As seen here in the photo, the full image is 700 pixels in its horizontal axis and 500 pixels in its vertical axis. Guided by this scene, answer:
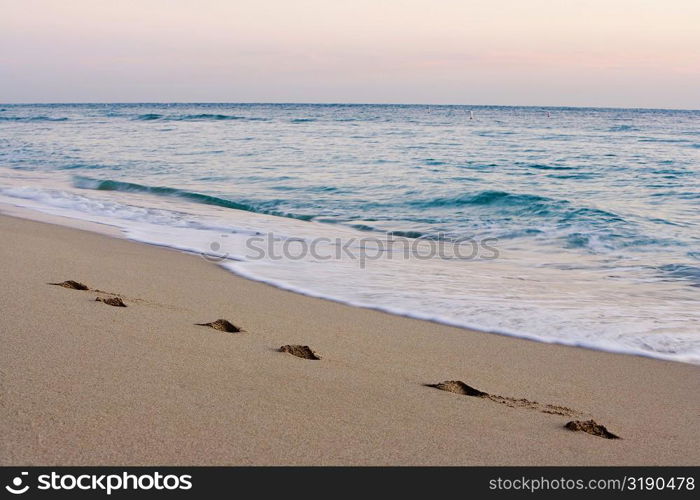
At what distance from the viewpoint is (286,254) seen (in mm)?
7414

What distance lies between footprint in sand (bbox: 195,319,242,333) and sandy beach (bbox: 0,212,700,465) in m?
0.09

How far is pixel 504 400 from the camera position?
317cm

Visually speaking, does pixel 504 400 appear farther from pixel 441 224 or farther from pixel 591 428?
pixel 441 224

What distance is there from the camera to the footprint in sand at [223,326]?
3909 millimetres

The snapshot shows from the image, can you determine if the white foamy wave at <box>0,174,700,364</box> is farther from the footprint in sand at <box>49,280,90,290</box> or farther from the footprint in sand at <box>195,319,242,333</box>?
the footprint in sand at <box>49,280,90,290</box>

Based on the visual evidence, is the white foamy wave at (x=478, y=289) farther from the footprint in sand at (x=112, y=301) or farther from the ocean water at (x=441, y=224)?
the footprint in sand at (x=112, y=301)

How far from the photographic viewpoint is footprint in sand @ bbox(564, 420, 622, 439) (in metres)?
2.82

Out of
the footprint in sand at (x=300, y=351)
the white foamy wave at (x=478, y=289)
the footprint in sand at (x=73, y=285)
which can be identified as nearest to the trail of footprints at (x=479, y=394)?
the footprint in sand at (x=300, y=351)

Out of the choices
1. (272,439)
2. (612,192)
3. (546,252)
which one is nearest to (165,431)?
(272,439)

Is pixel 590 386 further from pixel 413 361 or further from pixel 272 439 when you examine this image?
pixel 272 439

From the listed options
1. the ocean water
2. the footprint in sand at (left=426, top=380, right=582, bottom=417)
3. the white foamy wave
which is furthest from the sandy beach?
the ocean water

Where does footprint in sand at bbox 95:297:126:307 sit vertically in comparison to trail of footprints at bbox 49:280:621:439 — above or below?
above

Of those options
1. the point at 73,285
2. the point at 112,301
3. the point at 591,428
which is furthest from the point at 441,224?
the point at 591,428

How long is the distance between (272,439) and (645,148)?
86.4ft
